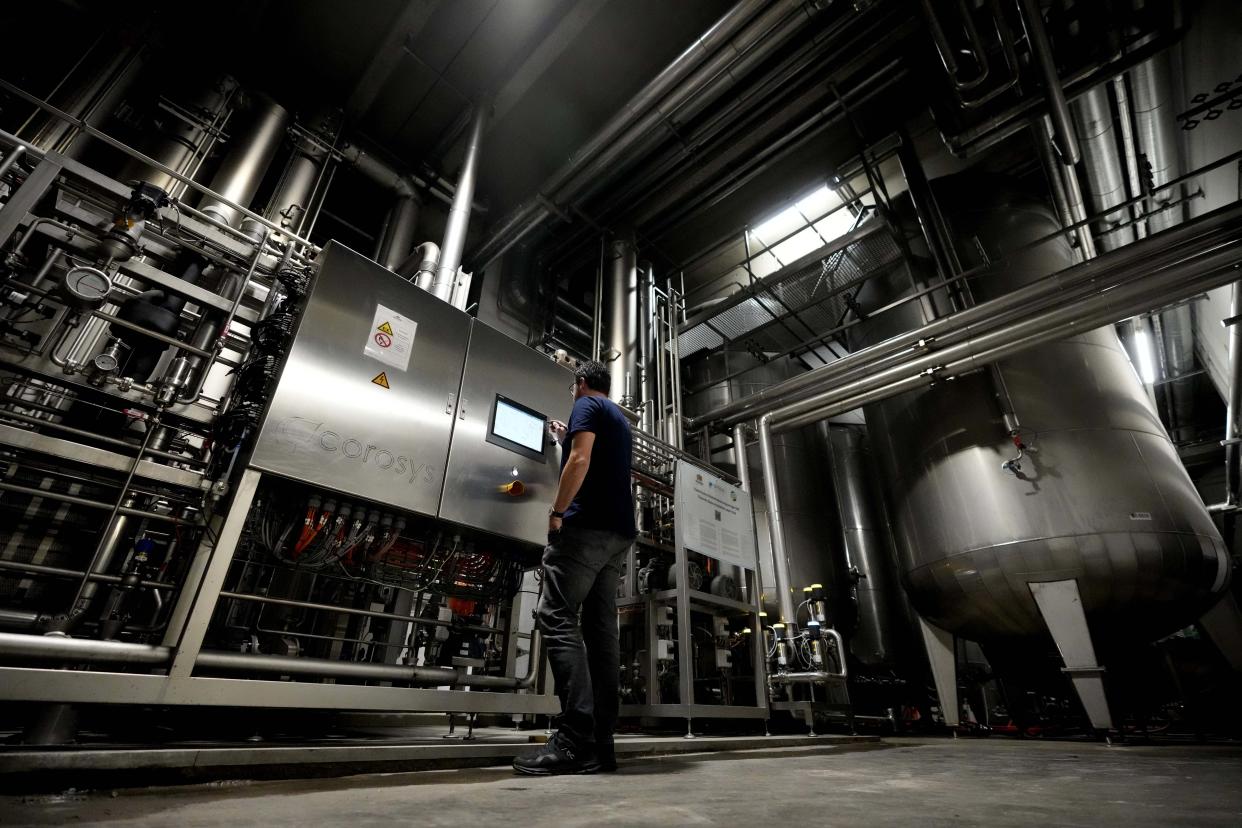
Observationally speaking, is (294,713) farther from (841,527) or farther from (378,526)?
(841,527)

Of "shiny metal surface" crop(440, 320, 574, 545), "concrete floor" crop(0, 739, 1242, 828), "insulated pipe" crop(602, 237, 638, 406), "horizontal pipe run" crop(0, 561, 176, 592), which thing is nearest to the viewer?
"concrete floor" crop(0, 739, 1242, 828)

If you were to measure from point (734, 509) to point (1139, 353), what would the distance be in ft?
17.3

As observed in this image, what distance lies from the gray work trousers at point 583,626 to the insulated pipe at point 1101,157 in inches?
194

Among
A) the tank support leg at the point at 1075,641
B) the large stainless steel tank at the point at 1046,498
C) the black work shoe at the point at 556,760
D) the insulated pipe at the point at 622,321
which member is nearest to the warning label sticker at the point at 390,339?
the black work shoe at the point at 556,760

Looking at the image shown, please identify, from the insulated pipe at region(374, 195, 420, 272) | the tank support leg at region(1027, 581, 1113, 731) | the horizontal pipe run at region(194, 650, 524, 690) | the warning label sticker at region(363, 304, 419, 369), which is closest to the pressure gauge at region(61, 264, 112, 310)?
the warning label sticker at region(363, 304, 419, 369)

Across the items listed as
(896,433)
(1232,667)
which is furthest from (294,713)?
(1232,667)

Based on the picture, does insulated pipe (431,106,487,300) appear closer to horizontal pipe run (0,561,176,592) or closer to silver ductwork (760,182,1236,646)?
horizontal pipe run (0,561,176,592)

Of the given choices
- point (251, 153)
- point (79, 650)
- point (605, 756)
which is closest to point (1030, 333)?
point (605, 756)

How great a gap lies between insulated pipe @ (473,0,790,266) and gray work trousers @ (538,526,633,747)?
165 inches

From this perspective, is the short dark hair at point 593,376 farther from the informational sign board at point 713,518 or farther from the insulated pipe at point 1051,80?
the insulated pipe at point 1051,80

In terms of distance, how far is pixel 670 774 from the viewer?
1.67 m

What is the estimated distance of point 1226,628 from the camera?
167 inches

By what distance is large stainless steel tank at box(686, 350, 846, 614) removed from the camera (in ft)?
19.0

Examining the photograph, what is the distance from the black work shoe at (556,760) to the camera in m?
1.60
